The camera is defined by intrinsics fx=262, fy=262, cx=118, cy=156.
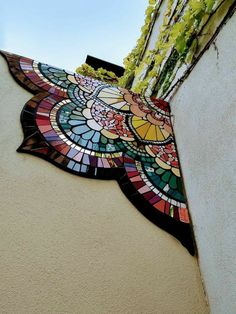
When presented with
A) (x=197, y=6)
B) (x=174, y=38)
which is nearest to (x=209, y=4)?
(x=197, y=6)

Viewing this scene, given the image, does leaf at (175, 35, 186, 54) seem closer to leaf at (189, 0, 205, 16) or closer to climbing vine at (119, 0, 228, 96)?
climbing vine at (119, 0, 228, 96)

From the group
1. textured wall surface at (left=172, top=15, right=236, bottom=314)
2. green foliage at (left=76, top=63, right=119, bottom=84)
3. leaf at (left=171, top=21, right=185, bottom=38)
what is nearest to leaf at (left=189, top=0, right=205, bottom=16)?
leaf at (left=171, top=21, right=185, bottom=38)

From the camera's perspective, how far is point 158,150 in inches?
56.3

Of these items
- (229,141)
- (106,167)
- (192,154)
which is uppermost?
(229,141)

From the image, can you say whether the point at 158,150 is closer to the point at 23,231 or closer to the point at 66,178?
the point at 66,178

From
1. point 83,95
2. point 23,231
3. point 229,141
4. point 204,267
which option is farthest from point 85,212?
point 83,95

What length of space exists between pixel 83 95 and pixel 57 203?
30.5 inches

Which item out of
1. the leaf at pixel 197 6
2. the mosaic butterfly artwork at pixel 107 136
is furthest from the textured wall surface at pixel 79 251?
the leaf at pixel 197 6

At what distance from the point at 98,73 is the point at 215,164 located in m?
3.79

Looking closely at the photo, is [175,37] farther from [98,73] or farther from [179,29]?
[98,73]

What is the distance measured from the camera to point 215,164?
107cm

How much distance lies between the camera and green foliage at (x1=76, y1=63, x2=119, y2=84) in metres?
4.38

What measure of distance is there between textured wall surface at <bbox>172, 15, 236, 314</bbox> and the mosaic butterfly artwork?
0.08 metres

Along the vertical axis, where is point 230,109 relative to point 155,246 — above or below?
above
